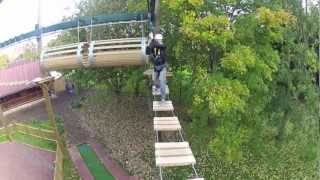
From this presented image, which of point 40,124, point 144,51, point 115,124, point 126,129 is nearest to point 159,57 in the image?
point 144,51

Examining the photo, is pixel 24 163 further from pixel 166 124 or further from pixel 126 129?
pixel 166 124

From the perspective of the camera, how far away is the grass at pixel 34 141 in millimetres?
18133

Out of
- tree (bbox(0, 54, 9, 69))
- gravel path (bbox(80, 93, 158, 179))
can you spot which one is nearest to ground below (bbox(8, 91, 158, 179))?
gravel path (bbox(80, 93, 158, 179))

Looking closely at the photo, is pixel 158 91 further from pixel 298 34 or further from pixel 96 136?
pixel 96 136

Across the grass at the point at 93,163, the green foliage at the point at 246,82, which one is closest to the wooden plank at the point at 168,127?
the green foliage at the point at 246,82

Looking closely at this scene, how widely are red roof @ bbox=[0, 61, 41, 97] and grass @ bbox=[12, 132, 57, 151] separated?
415 centimetres

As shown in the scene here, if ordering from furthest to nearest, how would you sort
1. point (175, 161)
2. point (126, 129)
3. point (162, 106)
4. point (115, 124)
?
point (115, 124) → point (126, 129) → point (162, 106) → point (175, 161)

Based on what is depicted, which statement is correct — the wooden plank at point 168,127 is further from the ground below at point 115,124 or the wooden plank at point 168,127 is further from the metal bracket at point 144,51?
the ground below at point 115,124

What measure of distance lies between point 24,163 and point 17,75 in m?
7.77

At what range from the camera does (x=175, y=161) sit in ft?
26.4

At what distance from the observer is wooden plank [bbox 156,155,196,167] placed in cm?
793

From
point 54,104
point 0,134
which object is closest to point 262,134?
point 0,134

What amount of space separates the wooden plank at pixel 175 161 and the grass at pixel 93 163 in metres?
7.91

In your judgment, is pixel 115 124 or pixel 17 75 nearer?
pixel 115 124
